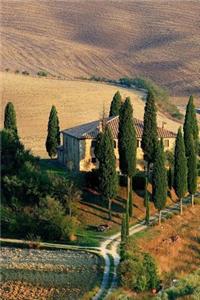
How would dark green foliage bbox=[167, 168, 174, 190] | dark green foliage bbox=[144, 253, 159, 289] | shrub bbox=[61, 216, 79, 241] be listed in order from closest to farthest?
dark green foliage bbox=[144, 253, 159, 289], shrub bbox=[61, 216, 79, 241], dark green foliage bbox=[167, 168, 174, 190]

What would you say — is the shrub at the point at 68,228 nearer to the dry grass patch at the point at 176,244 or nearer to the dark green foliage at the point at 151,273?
the dry grass patch at the point at 176,244

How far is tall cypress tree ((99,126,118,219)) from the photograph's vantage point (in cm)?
4447

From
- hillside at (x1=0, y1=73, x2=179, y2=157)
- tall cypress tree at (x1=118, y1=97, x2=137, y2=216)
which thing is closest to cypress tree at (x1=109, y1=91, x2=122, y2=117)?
tall cypress tree at (x1=118, y1=97, x2=137, y2=216)

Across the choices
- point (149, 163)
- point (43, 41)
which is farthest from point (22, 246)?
point (43, 41)

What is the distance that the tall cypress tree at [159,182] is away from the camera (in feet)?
146

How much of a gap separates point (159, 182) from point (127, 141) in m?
3.76

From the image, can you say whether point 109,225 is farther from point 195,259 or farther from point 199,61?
point 199,61

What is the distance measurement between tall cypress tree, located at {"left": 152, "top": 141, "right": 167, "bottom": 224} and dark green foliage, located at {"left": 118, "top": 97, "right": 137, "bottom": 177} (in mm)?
2140

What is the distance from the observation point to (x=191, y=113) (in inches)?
2074

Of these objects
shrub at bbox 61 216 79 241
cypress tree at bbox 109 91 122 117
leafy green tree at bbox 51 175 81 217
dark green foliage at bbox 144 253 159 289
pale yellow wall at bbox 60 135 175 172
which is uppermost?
cypress tree at bbox 109 91 122 117

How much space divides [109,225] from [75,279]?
8759mm

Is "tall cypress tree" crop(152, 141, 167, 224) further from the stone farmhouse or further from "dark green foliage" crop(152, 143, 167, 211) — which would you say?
the stone farmhouse

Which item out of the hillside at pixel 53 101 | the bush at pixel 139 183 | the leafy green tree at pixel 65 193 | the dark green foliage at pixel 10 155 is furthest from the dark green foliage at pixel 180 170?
the hillside at pixel 53 101

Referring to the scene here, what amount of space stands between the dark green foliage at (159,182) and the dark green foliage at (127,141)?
2.14 meters
